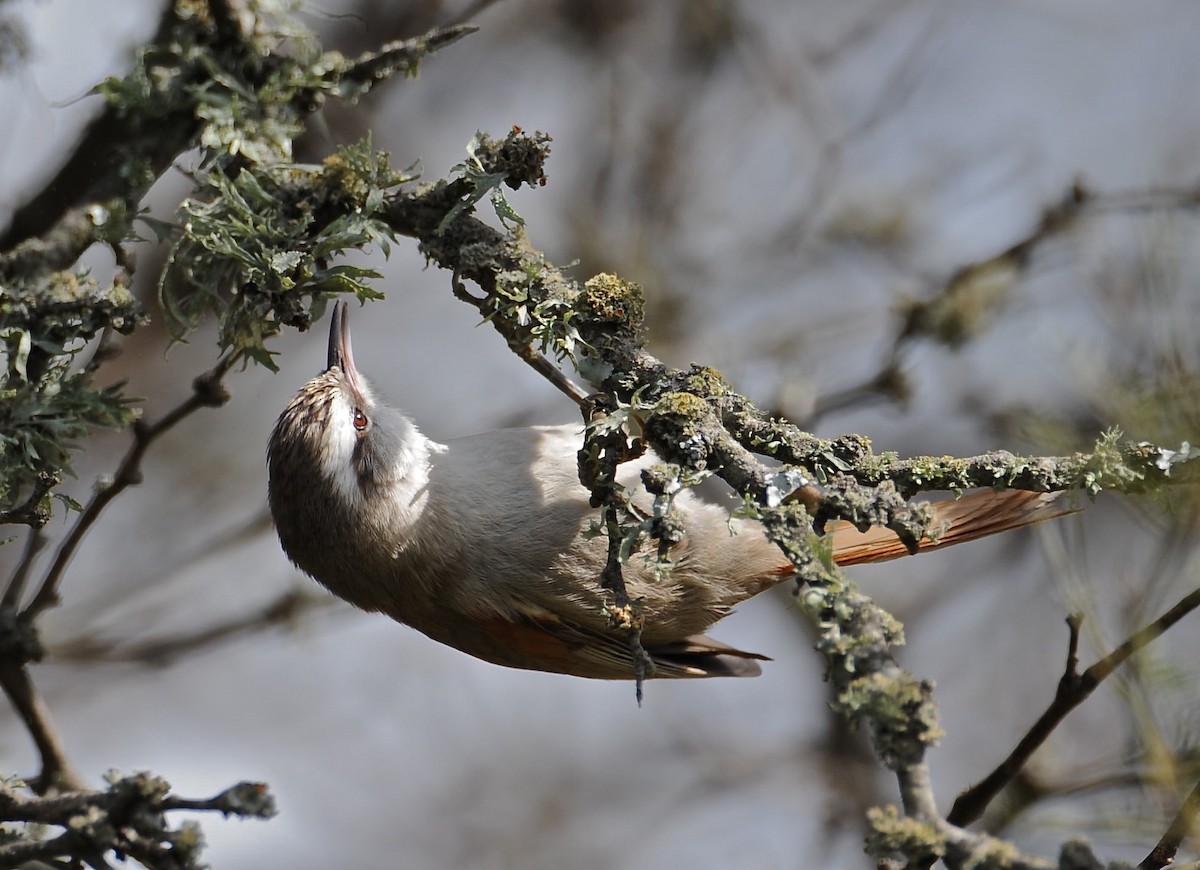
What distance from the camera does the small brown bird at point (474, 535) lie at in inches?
121

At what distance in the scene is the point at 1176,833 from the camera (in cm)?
184

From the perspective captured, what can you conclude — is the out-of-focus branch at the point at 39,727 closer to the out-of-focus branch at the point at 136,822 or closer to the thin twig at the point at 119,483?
the thin twig at the point at 119,483

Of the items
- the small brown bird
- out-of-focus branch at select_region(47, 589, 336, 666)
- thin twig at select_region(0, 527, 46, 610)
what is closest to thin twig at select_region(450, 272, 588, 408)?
the small brown bird

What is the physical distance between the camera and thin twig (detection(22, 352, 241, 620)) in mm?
2855

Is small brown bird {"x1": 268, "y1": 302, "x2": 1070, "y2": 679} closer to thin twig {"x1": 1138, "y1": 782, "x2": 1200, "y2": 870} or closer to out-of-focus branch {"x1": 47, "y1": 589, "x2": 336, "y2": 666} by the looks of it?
out-of-focus branch {"x1": 47, "y1": 589, "x2": 336, "y2": 666}

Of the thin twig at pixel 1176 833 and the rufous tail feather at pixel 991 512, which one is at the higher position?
the rufous tail feather at pixel 991 512

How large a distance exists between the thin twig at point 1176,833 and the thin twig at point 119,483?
2304mm

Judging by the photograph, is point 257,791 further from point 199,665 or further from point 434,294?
point 199,665

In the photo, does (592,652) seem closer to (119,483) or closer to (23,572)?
(119,483)

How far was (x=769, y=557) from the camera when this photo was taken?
3.33 m

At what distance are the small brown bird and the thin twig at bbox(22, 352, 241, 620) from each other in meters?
0.30

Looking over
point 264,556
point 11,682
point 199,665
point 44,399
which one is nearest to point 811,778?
point 264,556

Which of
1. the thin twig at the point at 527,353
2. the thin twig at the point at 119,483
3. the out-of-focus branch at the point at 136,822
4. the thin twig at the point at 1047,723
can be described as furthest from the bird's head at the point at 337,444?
the thin twig at the point at 1047,723

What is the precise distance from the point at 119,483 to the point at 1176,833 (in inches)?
103
